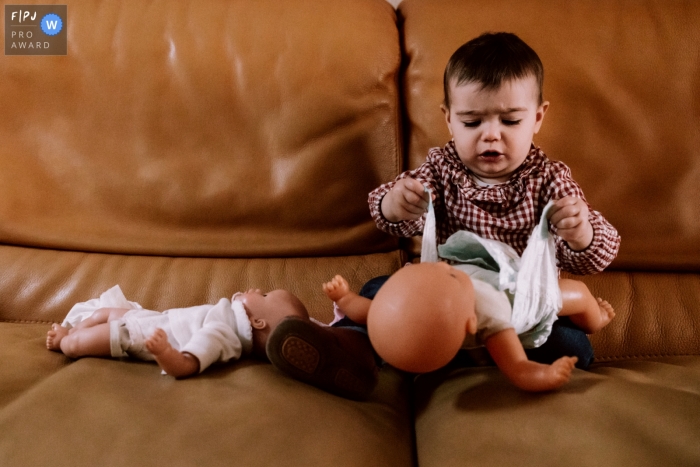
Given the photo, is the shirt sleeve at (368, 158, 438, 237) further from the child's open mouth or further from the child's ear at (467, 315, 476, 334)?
the child's ear at (467, 315, 476, 334)

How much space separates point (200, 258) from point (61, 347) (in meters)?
0.37

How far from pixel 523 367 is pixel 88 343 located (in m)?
0.65

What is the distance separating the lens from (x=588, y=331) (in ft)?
3.06

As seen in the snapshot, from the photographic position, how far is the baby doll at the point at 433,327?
0.68 m

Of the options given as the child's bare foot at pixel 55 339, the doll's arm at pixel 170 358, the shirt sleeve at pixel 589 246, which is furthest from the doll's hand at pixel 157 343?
the shirt sleeve at pixel 589 246

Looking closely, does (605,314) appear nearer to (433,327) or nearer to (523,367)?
(523,367)

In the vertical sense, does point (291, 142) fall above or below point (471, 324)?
above

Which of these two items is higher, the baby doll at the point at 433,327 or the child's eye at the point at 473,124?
the child's eye at the point at 473,124

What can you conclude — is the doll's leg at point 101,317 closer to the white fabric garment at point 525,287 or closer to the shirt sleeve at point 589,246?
the white fabric garment at point 525,287

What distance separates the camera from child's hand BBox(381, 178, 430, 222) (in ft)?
3.04

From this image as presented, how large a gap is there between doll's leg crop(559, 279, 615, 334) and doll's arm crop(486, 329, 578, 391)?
146 mm

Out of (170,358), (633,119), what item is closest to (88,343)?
(170,358)

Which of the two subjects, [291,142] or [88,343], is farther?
[291,142]

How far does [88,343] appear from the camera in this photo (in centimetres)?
85
